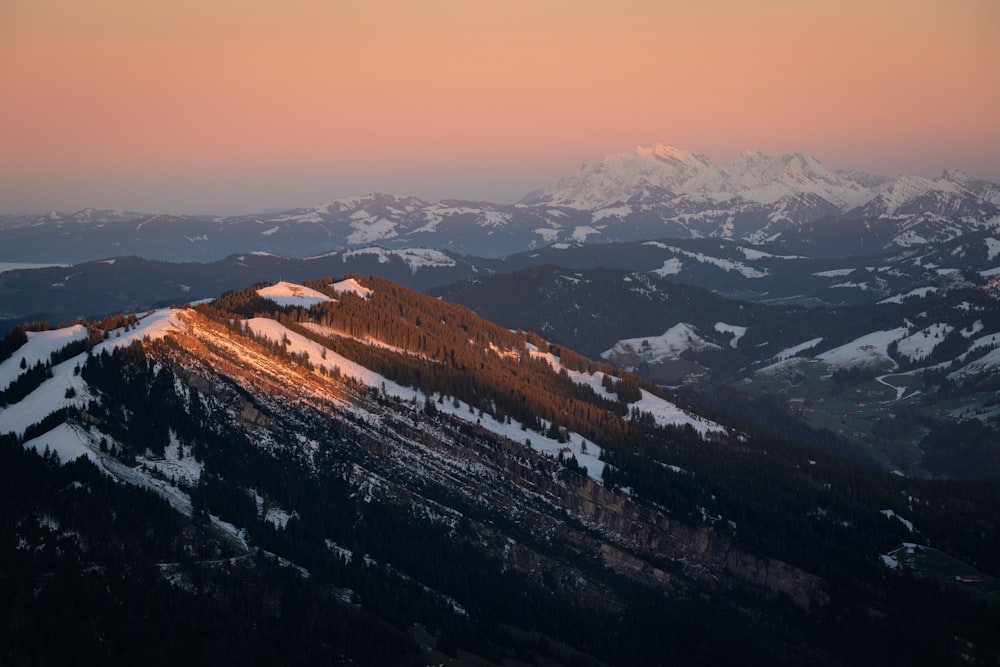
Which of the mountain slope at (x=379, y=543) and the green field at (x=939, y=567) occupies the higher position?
the mountain slope at (x=379, y=543)

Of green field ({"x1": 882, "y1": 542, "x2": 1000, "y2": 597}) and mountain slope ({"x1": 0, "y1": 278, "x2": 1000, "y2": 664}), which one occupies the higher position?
mountain slope ({"x1": 0, "y1": 278, "x2": 1000, "y2": 664})

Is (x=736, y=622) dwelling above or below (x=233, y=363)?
below

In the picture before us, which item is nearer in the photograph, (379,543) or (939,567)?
(379,543)

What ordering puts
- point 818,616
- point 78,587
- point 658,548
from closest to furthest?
1. point 78,587
2. point 818,616
3. point 658,548

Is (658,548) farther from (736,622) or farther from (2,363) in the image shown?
(2,363)

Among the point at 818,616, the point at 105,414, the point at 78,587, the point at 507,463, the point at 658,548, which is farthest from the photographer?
the point at 507,463

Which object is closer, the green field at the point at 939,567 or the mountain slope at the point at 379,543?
the mountain slope at the point at 379,543

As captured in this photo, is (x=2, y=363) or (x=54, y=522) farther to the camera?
(x=2, y=363)

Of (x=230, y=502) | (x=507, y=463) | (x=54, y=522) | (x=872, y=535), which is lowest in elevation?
(x=872, y=535)

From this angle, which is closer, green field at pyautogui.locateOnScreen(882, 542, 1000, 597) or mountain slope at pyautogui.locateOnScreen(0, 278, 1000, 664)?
mountain slope at pyautogui.locateOnScreen(0, 278, 1000, 664)

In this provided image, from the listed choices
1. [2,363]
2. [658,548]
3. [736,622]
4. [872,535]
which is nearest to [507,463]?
[658,548]

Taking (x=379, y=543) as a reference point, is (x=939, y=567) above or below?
below
